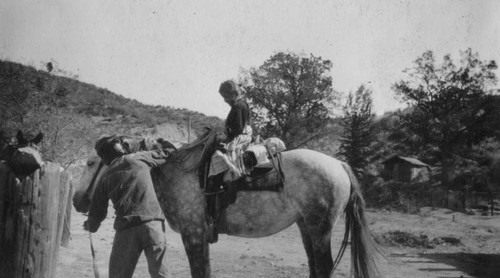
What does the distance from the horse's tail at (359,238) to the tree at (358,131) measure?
34222 millimetres

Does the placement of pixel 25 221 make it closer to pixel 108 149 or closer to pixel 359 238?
pixel 108 149

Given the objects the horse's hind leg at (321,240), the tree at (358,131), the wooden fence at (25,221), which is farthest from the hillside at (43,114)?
the tree at (358,131)

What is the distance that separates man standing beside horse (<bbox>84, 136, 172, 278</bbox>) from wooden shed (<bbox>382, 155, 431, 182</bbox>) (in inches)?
1605

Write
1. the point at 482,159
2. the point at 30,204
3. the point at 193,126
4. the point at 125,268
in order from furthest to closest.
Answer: the point at 193,126
the point at 482,159
the point at 125,268
the point at 30,204

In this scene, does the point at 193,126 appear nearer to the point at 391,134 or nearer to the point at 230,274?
the point at 391,134

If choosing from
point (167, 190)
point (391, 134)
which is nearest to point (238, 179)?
point (167, 190)

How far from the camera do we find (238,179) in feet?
16.1

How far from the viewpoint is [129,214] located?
3729mm

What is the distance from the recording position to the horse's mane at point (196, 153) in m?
4.82

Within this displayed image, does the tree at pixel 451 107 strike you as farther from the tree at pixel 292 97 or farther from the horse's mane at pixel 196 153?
the horse's mane at pixel 196 153

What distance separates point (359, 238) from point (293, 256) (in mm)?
4898

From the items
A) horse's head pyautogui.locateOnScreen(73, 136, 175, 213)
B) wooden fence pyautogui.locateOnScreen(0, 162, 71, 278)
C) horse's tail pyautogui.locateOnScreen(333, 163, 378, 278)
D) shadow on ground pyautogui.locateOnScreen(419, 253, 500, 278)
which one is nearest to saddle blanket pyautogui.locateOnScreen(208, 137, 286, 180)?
horse's head pyautogui.locateOnScreen(73, 136, 175, 213)

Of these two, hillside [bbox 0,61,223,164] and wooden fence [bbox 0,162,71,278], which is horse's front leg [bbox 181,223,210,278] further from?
hillside [bbox 0,61,223,164]

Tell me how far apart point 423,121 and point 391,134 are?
61.5ft
